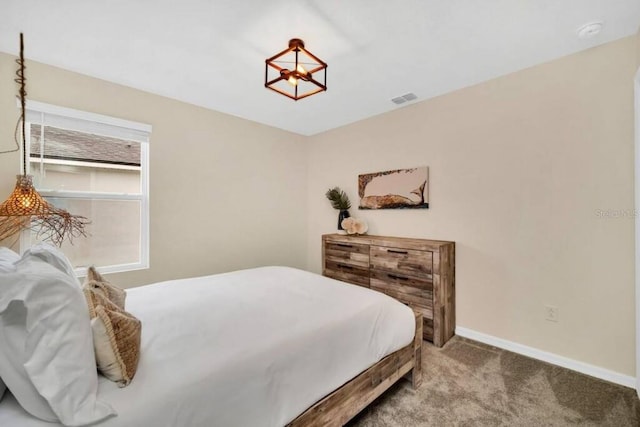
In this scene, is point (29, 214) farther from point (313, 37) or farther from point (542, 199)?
point (542, 199)

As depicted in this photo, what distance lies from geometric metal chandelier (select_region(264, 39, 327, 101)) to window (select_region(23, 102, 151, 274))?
61.6 inches

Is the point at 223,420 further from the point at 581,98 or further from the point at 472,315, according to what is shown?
the point at 581,98

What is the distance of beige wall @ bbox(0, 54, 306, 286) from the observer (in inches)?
96.7

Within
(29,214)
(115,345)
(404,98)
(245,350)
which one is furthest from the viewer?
(404,98)

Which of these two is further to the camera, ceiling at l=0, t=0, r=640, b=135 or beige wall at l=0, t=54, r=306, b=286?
beige wall at l=0, t=54, r=306, b=286

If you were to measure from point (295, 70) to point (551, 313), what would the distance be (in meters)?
2.80

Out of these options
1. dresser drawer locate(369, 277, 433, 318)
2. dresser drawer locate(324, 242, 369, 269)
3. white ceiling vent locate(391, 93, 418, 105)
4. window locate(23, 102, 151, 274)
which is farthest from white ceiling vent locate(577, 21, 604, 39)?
window locate(23, 102, 151, 274)

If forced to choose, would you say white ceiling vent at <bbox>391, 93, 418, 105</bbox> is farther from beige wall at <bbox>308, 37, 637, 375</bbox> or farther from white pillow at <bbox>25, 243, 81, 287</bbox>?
white pillow at <bbox>25, 243, 81, 287</bbox>

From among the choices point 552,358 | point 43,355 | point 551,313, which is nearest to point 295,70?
point 43,355

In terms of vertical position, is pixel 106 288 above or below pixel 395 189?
below

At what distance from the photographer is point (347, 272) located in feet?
11.0

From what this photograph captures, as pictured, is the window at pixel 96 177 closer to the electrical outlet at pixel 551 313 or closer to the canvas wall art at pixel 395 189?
the canvas wall art at pixel 395 189

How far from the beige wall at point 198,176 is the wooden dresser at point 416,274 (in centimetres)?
138

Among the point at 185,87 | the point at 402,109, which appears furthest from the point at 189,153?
the point at 402,109
